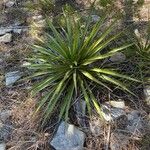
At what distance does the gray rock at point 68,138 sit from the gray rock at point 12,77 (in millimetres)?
1085

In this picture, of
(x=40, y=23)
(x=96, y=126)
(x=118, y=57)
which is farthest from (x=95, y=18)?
(x=96, y=126)

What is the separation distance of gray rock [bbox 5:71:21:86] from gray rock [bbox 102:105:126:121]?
50.2 inches

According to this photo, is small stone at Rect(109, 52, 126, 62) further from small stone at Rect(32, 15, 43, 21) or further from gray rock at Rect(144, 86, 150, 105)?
small stone at Rect(32, 15, 43, 21)

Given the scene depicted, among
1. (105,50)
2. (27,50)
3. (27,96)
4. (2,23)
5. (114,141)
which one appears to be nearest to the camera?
(114,141)

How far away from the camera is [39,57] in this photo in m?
4.29

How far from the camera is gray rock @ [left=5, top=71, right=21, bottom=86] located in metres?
4.53

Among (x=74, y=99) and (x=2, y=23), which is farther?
(x=2, y=23)

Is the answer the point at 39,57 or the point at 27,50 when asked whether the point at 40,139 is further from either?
the point at 27,50

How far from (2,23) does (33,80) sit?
1612 mm

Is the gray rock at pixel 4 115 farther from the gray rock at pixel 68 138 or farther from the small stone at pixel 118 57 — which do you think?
the small stone at pixel 118 57

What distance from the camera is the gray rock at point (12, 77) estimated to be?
4.53 meters

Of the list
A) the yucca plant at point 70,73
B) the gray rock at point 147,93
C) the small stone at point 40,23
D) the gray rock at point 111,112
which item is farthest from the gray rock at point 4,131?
the small stone at point 40,23

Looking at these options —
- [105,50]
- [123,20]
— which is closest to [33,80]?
[105,50]

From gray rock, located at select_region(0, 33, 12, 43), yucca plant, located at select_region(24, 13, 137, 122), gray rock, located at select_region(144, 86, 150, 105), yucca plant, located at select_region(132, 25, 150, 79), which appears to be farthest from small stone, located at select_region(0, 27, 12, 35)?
gray rock, located at select_region(144, 86, 150, 105)
